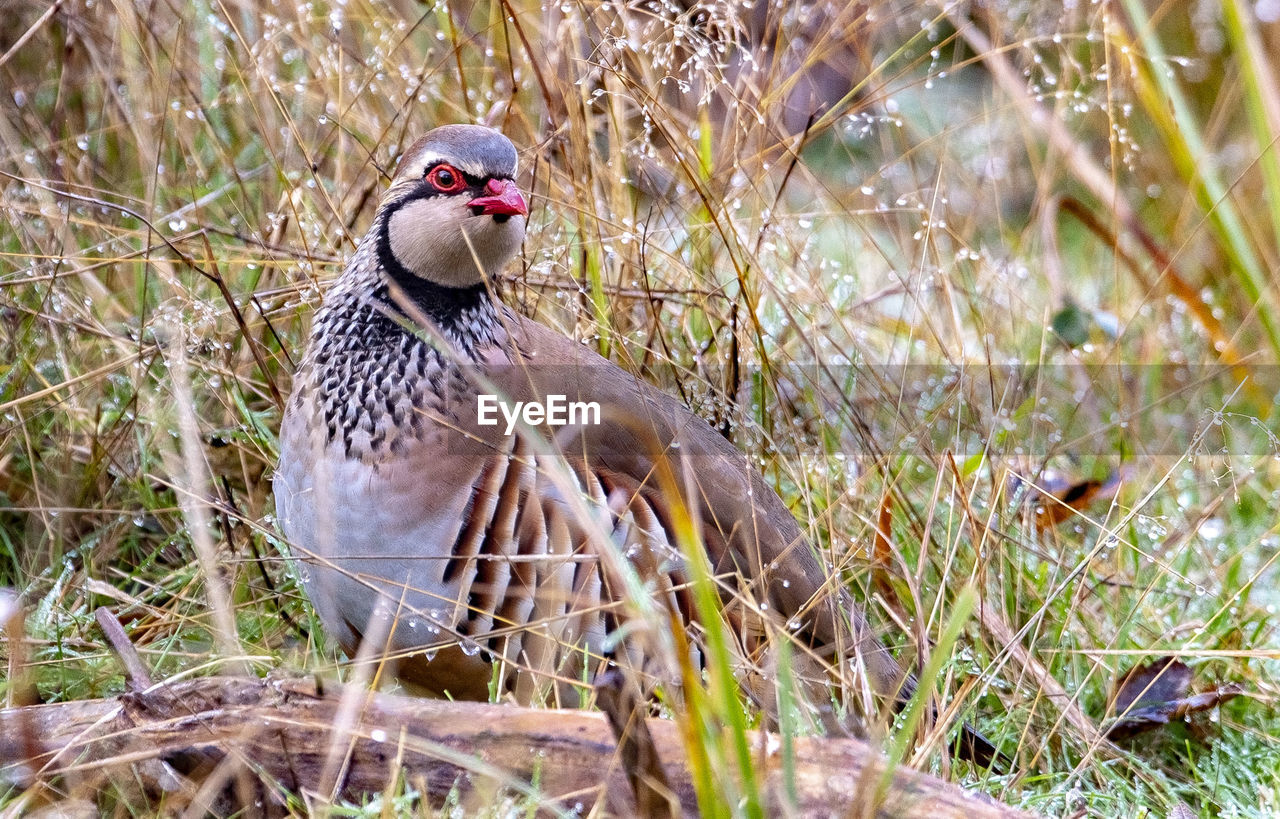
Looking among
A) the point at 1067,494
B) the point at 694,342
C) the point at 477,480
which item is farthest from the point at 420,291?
the point at 1067,494

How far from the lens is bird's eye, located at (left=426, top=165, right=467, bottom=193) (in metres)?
2.39

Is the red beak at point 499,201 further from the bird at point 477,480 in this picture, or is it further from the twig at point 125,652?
the twig at point 125,652

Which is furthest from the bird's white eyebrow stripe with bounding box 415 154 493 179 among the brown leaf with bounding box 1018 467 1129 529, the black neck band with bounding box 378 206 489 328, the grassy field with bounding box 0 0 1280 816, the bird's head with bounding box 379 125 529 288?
the brown leaf with bounding box 1018 467 1129 529

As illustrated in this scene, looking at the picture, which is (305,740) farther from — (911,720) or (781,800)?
(911,720)

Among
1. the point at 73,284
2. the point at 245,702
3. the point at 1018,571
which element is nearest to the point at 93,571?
the point at 73,284

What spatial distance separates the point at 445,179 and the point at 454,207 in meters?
0.06

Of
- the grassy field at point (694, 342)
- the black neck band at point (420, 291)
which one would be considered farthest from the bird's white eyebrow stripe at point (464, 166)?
the grassy field at point (694, 342)

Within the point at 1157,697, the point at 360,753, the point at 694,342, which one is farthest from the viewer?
the point at 694,342

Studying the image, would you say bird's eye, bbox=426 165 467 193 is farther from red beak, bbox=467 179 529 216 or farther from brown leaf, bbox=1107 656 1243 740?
brown leaf, bbox=1107 656 1243 740

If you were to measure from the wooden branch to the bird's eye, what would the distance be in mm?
973

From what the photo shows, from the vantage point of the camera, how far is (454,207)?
7.82ft

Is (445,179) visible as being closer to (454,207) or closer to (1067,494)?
(454,207)

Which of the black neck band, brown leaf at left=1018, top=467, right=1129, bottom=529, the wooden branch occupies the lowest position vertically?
the wooden branch

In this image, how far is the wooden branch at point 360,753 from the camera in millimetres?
1561
